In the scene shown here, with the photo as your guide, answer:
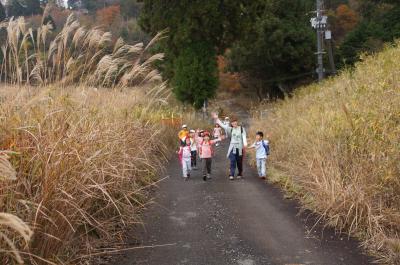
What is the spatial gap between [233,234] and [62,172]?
9.84ft

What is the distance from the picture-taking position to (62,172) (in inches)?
154

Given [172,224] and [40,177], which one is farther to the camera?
[172,224]

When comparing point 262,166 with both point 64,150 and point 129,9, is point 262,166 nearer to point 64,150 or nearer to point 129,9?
point 64,150

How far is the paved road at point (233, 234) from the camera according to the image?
17.2ft

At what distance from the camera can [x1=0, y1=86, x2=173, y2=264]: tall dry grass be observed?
3.66 meters

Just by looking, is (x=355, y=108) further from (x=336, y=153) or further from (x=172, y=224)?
(x=172, y=224)

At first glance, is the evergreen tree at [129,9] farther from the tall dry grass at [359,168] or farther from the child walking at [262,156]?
the tall dry grass at [359,168]

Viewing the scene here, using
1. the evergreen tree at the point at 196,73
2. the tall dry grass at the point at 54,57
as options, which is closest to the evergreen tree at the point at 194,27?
the evergreen tree at the point at 196,73

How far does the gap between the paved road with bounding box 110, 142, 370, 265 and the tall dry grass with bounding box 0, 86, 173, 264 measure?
0.62m

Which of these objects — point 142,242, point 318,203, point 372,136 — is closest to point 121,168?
point 142,242

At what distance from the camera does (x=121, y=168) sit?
19.3 feet

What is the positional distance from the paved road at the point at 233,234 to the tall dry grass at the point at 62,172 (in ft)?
2.03

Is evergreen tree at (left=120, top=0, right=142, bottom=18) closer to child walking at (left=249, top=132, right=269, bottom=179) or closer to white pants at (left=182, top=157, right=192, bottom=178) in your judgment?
white pants at (left=182, top=157, right=192, bottom=178)

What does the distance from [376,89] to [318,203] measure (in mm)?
3473
